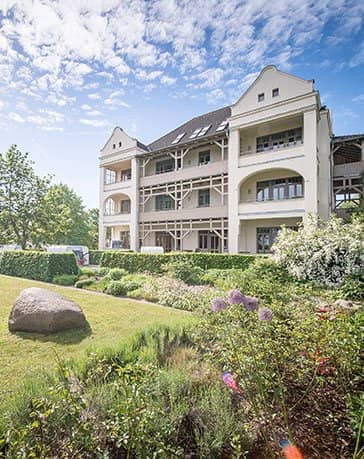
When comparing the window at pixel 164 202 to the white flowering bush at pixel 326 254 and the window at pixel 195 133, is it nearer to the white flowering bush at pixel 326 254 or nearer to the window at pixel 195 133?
the window at pixel 195 133

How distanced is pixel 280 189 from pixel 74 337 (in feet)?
55.2

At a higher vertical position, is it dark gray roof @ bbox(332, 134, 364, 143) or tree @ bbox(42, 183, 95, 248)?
dark gray roof @ bbox(332, 134, 364, 143)

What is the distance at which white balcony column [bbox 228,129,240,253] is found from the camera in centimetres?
1775

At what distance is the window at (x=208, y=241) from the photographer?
69.1ft

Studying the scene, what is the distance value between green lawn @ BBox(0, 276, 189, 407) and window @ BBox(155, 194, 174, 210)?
15943 mm

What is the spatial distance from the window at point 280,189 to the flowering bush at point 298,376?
15.1 meters

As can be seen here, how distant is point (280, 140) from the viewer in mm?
18219

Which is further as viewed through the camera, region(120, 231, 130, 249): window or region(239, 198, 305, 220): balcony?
region(120, 231, 130, 249): window

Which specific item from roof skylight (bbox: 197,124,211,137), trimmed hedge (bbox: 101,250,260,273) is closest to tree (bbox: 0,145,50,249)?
trimmed hedge (bbox: 101,250,260,273)

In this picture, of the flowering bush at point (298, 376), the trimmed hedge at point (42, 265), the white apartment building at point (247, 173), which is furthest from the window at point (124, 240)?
the flowering bush at point (298, 376)

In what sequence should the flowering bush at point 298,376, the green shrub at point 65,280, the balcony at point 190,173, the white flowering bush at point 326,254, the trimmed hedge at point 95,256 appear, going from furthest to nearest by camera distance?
the trimmed hedge at point 95,256, the balcony at point 190,173, the green shrub at point 65,280, the white flowering bush at point 326,254, the flowering bush at point 298,376

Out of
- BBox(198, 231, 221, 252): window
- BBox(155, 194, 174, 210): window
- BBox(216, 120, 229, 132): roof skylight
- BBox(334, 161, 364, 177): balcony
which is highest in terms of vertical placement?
BBox(216, 120, 229, 132): roof skylight

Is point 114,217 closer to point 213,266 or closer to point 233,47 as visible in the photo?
point 213,266

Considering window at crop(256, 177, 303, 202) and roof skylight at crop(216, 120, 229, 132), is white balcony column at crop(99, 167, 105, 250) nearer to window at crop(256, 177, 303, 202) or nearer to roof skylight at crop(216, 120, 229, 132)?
roof skylight at crop(216, 120, 229, 132)
